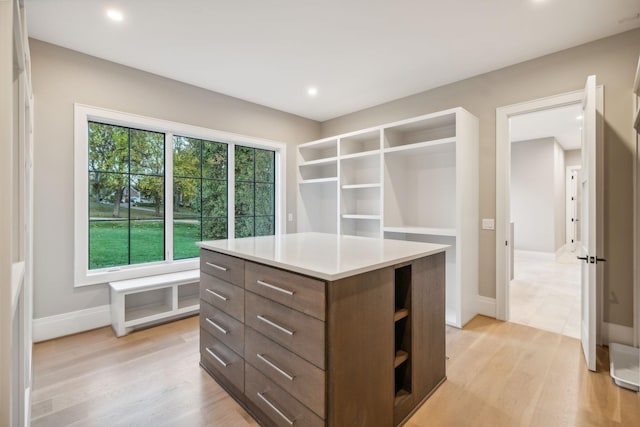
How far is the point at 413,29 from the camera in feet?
8.45

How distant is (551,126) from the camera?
223 inches

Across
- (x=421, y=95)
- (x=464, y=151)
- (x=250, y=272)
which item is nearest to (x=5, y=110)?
(x=250, y=272)

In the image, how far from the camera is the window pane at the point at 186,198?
146 inches

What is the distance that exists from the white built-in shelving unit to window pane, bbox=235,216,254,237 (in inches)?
34.0

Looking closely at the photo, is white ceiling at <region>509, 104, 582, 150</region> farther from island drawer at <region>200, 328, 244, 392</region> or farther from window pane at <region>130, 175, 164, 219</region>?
window pane at <region>130, 175, 164, 219</region>

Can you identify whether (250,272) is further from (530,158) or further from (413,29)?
(530,158)

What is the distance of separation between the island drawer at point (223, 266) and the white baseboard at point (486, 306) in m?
2.85

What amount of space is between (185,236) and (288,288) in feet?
9.21

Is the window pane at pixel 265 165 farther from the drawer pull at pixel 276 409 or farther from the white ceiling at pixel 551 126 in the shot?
the white ceiling at pixel 551 126

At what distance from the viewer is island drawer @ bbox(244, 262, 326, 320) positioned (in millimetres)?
1336

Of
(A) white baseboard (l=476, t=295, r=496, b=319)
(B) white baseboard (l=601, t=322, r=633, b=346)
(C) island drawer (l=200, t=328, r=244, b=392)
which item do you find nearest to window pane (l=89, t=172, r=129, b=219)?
(C) island drawer (l=200, t=328, r=244, b=392)

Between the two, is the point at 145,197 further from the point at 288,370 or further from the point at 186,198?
the point at 288,370

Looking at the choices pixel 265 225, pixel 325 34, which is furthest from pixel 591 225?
pixel 265 225

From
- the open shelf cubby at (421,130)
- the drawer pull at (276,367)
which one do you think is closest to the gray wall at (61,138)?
the drawer pull at (276,367)
